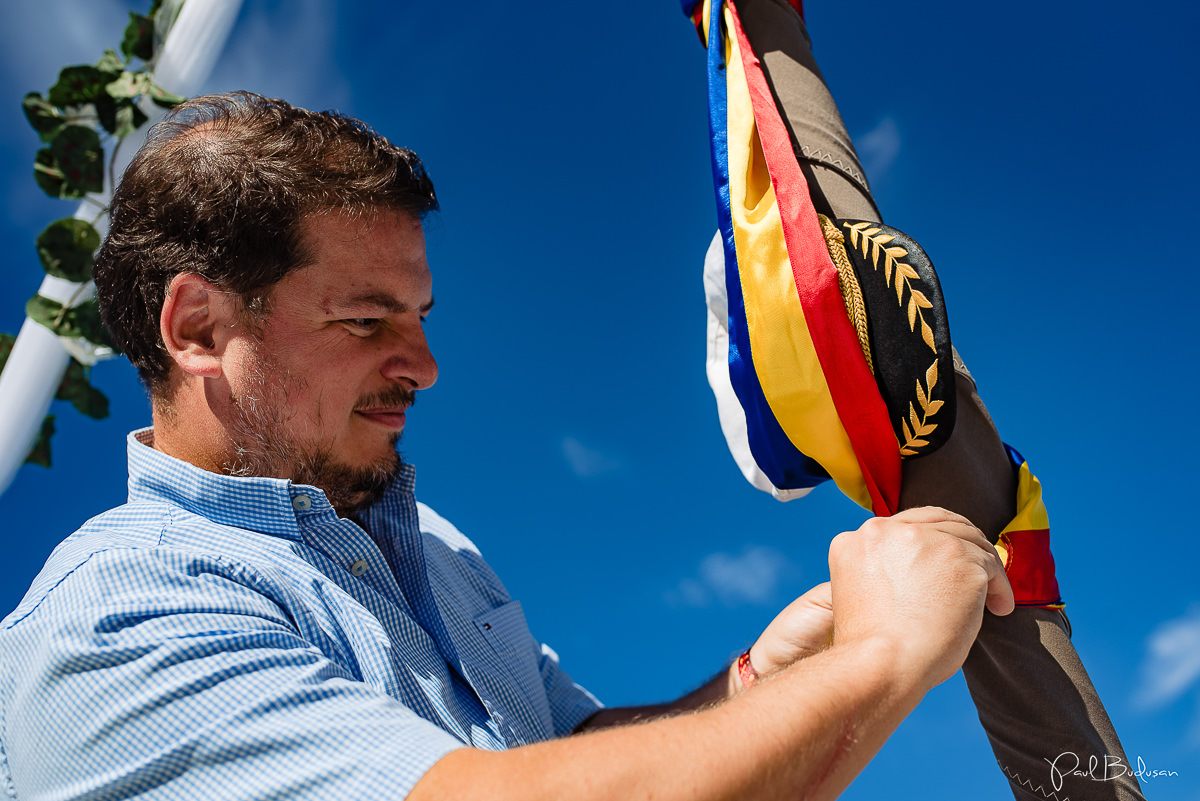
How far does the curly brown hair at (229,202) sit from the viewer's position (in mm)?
1483

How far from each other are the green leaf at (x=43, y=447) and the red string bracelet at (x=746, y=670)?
264 centimetres

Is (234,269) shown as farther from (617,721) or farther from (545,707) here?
(617,721)

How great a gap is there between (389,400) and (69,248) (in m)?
1.73

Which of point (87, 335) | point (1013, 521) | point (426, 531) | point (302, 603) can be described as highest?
point (87, 335)

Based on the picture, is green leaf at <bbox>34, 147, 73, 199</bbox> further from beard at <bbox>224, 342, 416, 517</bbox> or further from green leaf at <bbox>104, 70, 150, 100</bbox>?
Result: beard at <bbox>224, 342, 416, 517</bbox>

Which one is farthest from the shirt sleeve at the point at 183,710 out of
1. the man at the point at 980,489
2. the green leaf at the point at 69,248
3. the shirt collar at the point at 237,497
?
the green leaf at the point at 69,248

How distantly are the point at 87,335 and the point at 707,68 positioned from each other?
223 cm

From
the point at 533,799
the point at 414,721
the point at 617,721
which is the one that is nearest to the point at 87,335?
the point at 617,721

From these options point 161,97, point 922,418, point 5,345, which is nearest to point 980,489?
point 922,418

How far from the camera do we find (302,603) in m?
1.10

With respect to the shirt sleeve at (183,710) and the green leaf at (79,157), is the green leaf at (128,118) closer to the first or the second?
the green leaf at (79,157)

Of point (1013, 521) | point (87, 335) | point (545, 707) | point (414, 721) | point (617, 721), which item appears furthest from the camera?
point (87, 335)

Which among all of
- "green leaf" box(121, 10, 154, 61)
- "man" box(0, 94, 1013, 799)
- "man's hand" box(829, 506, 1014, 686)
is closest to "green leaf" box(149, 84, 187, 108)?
"green leaf" box(121, 10, 154, 61)

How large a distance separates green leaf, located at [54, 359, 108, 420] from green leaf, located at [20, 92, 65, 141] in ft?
2.56
